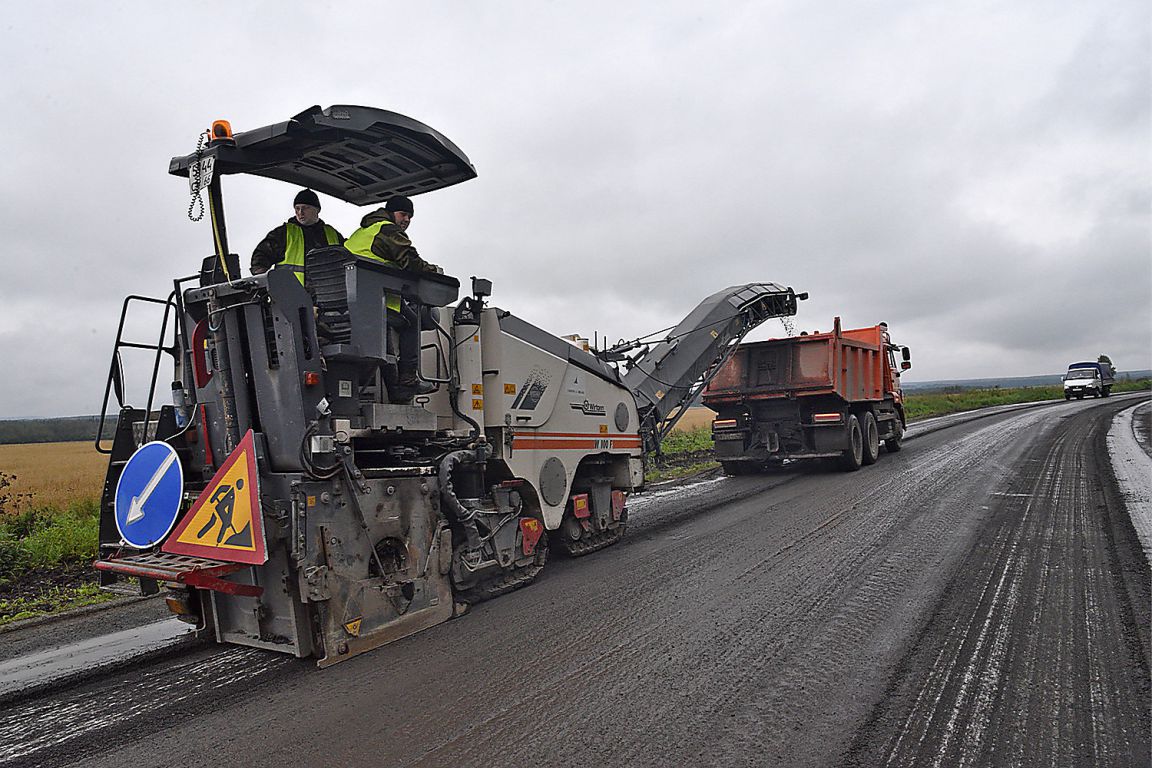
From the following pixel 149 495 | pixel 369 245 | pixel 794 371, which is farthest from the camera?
pixel 794 371

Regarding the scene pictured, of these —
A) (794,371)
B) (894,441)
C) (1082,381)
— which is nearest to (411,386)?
(794,371)

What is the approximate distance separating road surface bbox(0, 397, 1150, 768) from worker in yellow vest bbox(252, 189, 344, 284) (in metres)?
2.60

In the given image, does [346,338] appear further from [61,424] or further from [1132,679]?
[61,424]

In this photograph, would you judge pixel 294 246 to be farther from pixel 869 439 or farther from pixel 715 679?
pixel 869 439

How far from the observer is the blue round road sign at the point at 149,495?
15.4 ft

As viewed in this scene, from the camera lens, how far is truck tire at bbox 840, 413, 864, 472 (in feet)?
41.9

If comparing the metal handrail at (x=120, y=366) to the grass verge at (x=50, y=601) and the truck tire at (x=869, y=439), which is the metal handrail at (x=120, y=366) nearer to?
the grass verge at (x=50, y=601)

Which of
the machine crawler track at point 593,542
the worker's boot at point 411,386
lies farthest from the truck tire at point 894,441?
the worker's boot at point 411,386

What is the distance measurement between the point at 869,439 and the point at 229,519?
474 inches

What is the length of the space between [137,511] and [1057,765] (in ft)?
16.7

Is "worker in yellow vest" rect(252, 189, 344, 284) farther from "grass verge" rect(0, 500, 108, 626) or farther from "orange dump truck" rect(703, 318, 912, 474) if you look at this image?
"orange dump truck" rect(703, 318, 912, 474)

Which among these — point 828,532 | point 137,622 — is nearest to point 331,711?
point 137,622

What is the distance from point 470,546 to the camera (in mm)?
5566

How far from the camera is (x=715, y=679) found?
4027mm
